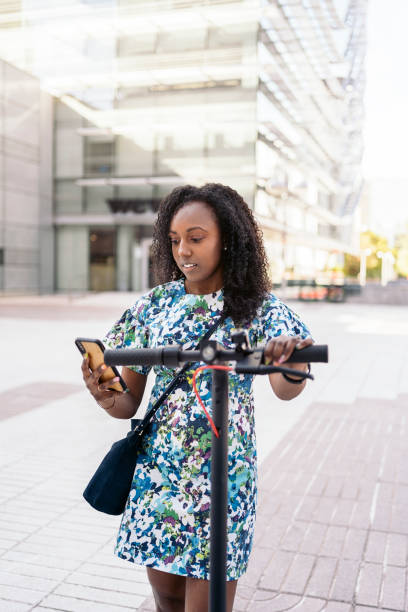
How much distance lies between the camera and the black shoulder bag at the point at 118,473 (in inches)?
84.5

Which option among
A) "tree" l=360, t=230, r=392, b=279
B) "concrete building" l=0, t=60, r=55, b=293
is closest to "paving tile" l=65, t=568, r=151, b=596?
"concrete building" l=0, t=60, r=55, b=293

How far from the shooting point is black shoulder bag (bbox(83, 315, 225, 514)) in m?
2.15

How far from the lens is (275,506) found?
478cm

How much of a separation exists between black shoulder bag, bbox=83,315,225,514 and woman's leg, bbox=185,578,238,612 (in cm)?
33

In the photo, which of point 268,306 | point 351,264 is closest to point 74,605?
A: point 268,306

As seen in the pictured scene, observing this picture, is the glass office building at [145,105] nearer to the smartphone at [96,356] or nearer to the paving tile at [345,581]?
the paving tile at [345,581]

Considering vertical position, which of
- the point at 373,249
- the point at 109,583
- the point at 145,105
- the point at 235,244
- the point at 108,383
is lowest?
the point at 109,583

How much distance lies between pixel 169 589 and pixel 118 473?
39 cm

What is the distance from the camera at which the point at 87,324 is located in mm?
18188

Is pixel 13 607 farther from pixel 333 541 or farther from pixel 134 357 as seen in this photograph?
pixel 134 357

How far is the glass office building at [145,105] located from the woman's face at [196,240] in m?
31.9

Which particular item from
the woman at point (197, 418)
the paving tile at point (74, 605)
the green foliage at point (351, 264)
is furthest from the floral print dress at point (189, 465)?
the green foliage at point (351, 264)

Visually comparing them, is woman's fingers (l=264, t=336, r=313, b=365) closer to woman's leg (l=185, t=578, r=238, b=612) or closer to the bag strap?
the bag strap

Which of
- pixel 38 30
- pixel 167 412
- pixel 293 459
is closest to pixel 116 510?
pixel 167 412
